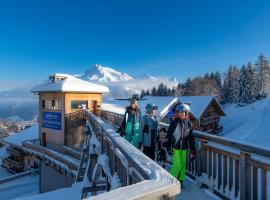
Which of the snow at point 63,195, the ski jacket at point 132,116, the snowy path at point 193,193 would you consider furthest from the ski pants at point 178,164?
the snow at point 63,195

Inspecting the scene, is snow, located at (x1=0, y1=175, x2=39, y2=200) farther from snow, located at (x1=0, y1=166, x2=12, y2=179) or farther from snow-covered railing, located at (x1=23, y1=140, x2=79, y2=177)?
snow, located at (x1=0, y1=166, x2=12, y2=179)

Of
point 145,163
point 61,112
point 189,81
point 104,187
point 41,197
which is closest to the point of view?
point 145,163

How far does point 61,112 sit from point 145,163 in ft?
64.2

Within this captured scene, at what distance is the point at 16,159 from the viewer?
123 ft

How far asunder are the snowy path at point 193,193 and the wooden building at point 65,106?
54.0 feet

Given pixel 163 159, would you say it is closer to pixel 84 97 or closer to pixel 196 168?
pixel 196 168

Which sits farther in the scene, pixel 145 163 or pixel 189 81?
pixel 189 81

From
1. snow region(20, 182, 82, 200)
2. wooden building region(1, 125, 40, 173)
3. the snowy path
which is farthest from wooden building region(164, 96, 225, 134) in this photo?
the snowy path

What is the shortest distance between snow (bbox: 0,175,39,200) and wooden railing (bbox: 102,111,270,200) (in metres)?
21.7

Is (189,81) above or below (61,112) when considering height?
above

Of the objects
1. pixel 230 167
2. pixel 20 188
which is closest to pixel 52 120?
pixel 20 188

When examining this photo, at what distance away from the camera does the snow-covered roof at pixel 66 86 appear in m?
21.7

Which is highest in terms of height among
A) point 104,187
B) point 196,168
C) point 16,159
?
point 196,168

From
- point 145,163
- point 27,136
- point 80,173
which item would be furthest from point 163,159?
point 27,136
